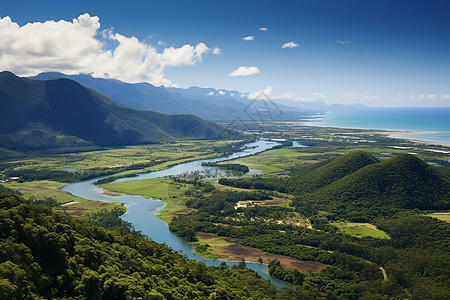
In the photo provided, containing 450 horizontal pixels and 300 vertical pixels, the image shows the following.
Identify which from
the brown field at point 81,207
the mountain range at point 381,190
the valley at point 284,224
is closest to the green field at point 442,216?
the valley at point 284,224

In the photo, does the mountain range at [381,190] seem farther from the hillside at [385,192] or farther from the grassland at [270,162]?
the grassland at [270,162]

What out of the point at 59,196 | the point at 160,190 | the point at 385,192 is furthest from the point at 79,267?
the point at 160,190

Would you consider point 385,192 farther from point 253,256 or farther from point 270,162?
point 270,162

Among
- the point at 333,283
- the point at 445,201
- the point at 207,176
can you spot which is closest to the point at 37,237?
the point at 333,283

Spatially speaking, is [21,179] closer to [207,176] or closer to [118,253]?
[207,176]

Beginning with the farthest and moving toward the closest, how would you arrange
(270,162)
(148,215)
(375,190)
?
(270,162)
(375,190)
(148,215)

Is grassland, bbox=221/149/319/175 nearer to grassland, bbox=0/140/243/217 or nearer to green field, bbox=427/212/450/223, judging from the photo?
grassland, bbox=0/140/243/217
